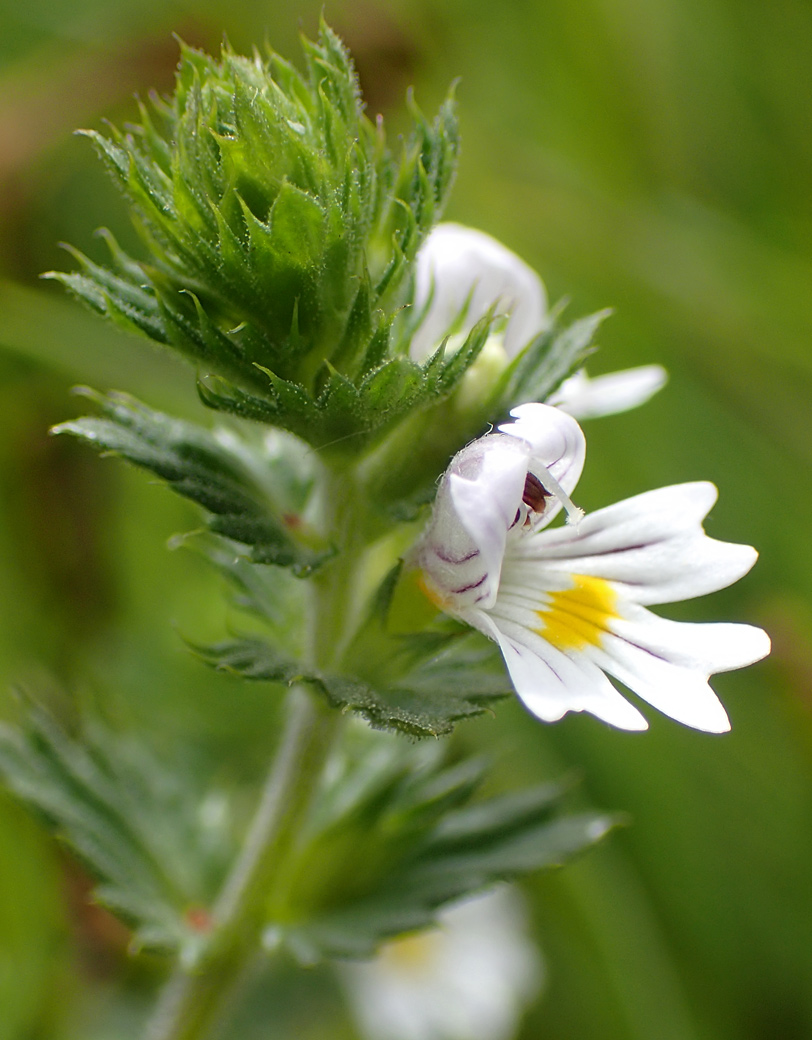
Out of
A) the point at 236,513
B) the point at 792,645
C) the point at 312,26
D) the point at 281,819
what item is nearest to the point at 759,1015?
the point at 792,645

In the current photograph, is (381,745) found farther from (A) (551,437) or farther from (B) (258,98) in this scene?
(B) (258,98)

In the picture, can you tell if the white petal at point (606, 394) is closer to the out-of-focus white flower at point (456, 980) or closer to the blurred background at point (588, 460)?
the blurred background at point (588, 460)

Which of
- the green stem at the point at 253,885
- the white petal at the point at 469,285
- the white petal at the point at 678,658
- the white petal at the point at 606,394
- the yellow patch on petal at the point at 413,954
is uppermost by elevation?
the white petal at the point at 469,285

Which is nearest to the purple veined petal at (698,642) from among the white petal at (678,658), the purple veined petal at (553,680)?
the white petal at (678,658)

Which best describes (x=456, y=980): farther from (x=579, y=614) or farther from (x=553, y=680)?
(x=553, y=680)

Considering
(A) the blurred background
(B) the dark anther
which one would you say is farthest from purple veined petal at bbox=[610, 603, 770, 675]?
(A) the blurred background

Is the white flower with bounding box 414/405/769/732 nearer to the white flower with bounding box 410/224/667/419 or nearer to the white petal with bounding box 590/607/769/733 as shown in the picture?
the white petal with bounding box 590/607/769/733
